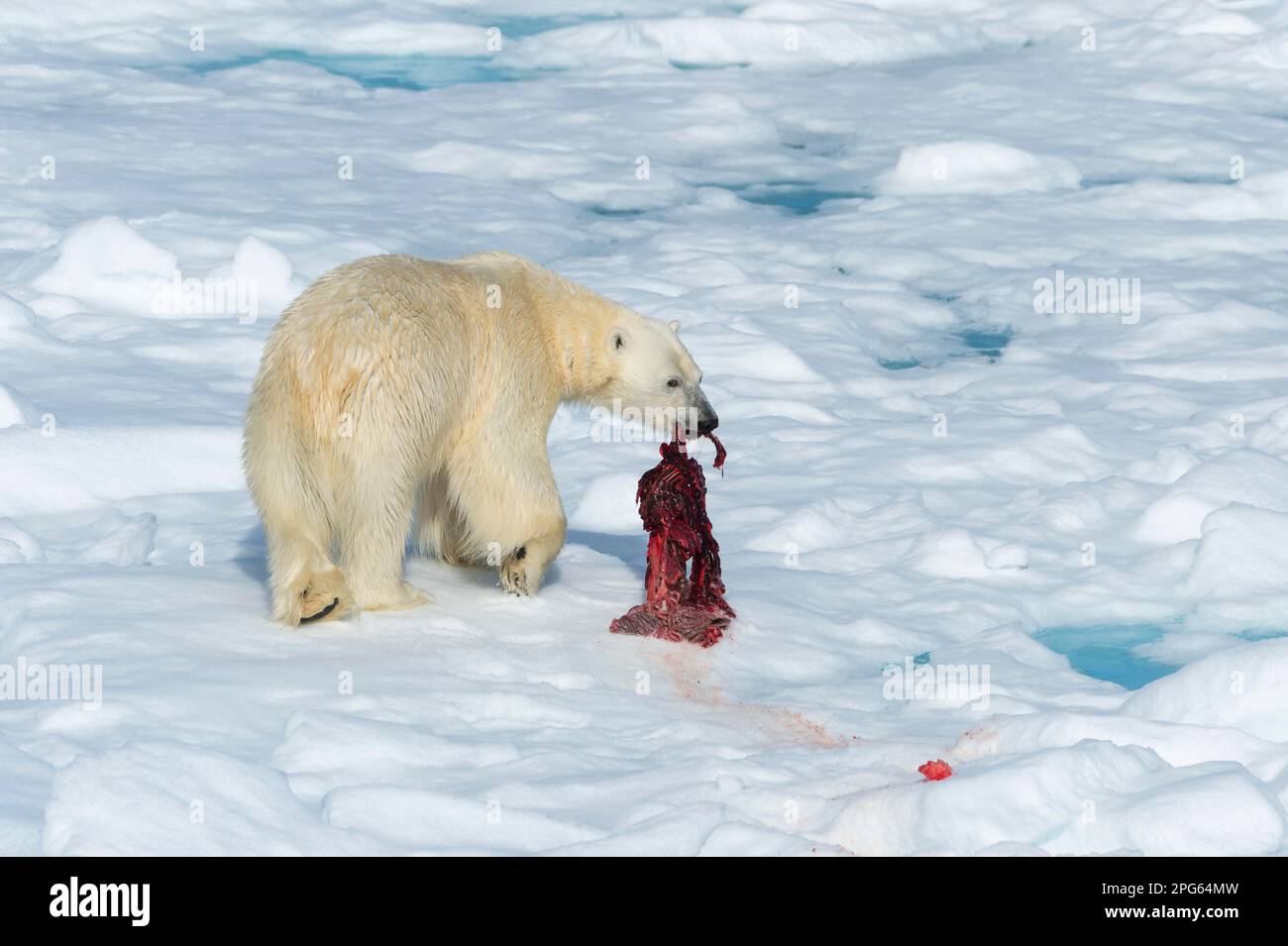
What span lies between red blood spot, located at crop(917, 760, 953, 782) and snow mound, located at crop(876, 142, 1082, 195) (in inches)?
299

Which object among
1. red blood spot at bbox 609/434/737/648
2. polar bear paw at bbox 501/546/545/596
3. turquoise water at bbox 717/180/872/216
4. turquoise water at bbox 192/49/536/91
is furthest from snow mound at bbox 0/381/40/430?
turquoise water at bbox 192/49/536/91

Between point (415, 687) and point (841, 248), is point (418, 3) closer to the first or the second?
point (841, 248)

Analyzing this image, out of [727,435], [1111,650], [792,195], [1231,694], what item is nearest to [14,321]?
[727,435]

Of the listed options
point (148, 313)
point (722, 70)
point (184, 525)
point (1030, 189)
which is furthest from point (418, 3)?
point (184, 525)

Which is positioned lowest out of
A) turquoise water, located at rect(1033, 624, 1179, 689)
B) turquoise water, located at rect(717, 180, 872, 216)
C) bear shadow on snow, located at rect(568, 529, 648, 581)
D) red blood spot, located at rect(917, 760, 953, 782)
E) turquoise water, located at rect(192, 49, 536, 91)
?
turquoise water, located at rect(1033, 624, 1179, 689)

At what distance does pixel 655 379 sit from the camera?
4.52 meters

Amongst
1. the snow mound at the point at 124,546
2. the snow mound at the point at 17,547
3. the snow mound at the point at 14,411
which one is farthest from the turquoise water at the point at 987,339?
the snow mound at the point at 17,547

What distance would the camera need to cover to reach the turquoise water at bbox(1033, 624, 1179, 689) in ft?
13.7

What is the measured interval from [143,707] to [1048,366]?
497 centimetres

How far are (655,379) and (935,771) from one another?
1829mm

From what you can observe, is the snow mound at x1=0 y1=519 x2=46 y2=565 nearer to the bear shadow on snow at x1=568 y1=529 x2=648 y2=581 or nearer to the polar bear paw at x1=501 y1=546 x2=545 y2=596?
the polar bear paw at x1=501 y1=546 x2=545 y2=596

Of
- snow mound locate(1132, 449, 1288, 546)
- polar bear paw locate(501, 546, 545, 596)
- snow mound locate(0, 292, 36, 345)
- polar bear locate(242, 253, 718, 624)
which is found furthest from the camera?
snow mound locate(0, 292, 36, 345)

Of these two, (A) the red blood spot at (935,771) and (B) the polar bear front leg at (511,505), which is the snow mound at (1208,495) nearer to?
(B) the polar bear front leg at (511,505)

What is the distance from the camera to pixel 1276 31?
13609 mm
